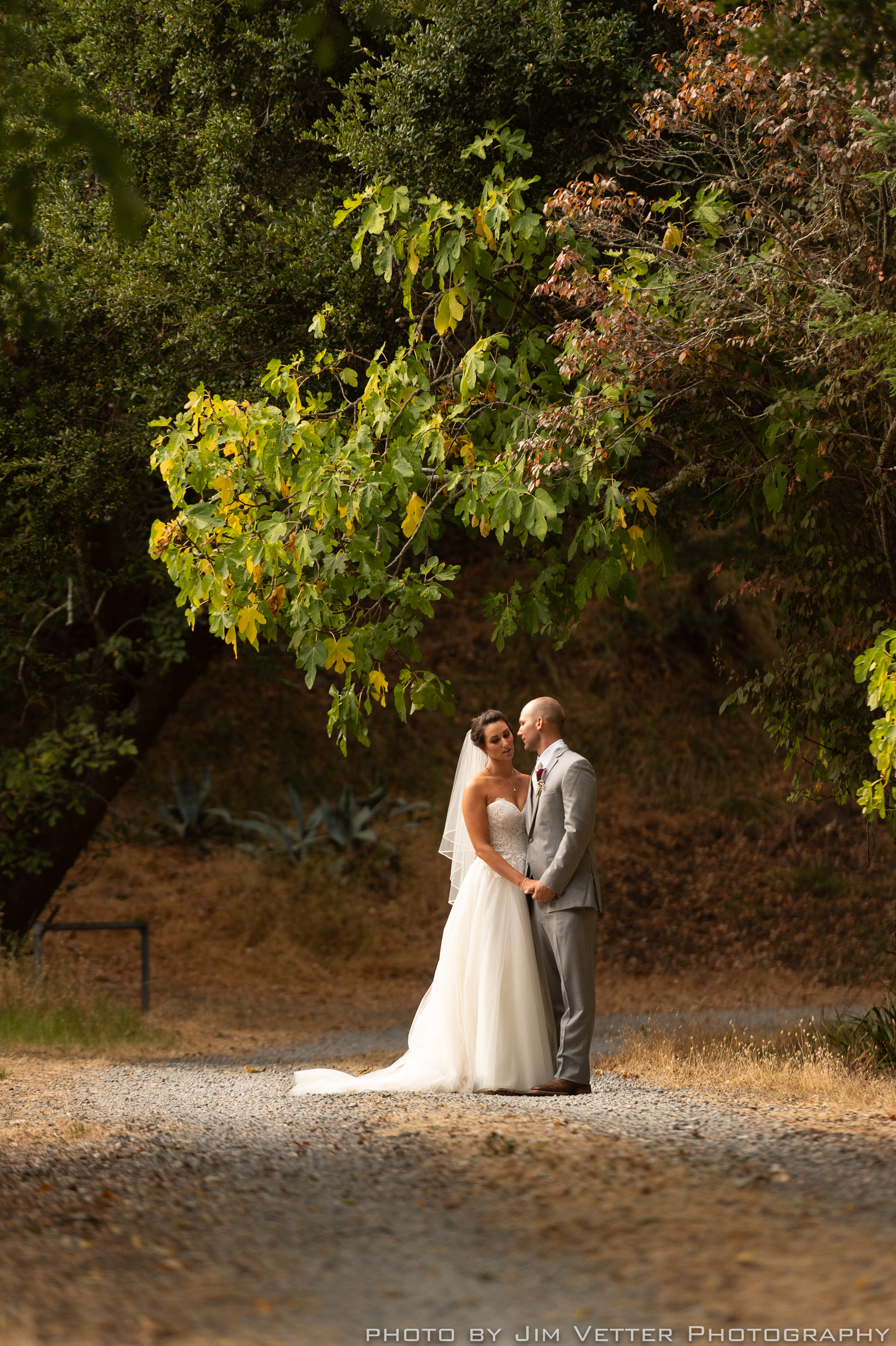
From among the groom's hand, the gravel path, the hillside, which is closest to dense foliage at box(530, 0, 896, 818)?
the groom's hand

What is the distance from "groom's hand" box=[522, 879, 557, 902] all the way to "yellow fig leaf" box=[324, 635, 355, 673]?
151 centimetres

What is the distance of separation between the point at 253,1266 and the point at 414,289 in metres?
6.33

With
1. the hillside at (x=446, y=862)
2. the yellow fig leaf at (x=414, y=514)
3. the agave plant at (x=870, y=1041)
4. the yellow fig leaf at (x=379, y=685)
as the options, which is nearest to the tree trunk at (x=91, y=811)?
the hillside at (x=446, y=862)

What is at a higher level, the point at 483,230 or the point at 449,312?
the point at 483,230

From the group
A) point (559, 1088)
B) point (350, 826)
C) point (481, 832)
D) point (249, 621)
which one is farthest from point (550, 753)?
point (350, 826)

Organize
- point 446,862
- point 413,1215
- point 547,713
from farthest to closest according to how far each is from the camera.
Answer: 1. point 446,862
2. point 547,713
3. point 413,1215

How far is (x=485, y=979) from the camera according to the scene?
6.50 m

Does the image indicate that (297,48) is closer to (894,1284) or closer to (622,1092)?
(622,1092)

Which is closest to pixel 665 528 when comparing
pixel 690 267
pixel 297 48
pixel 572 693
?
pixel 690 267

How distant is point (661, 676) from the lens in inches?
830

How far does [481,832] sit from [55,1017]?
4.76 m

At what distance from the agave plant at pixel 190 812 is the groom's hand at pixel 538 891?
11571 millimetres

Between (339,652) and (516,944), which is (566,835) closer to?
(516,944)

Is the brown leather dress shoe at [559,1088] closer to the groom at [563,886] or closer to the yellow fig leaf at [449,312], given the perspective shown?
the groom at [563,886]
